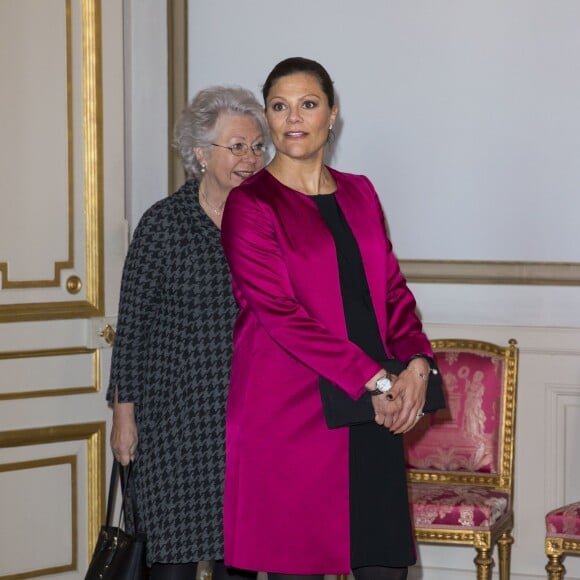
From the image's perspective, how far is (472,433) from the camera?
11.5 feet

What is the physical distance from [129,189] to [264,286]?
1887 mm

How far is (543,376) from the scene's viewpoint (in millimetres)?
3645

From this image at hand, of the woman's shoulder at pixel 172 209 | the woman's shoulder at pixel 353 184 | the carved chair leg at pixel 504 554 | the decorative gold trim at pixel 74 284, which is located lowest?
the carved chair leg at pixel 504 554

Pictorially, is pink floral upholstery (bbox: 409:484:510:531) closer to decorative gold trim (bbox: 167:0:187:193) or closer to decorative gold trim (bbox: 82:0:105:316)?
decorative gold trim (bbox: 82:0:105:316)

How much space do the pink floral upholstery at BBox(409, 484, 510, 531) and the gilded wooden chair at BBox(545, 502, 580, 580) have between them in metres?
0.18

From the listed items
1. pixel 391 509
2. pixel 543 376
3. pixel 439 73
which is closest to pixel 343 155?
pixel 439 73

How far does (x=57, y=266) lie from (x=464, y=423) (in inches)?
53.1

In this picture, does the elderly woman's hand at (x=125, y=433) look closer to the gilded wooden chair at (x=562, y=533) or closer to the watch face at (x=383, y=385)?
the watch face at (x=383, y=385)

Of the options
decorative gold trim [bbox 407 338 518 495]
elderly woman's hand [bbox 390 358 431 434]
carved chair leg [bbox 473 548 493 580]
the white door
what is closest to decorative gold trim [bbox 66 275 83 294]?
the white door

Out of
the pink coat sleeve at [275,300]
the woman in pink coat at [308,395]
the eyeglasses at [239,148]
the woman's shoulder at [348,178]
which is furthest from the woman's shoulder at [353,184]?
the eyeglasses at [239,148]

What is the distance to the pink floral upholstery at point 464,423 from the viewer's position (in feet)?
11.4

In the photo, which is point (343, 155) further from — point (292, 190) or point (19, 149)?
point (292, 190)

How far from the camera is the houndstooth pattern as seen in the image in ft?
8.81

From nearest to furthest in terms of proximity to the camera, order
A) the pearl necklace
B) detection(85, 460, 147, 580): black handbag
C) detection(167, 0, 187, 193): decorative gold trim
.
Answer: detection(85, 460, 147, 580): black handbag, the pearl necklace, detection(167, 0, 187, 193): decorative gold trim
